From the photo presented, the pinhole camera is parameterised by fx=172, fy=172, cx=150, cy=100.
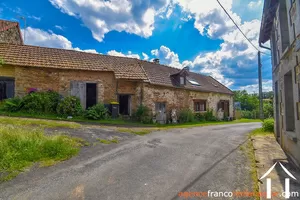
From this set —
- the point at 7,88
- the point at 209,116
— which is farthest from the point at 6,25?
the point at 209,116

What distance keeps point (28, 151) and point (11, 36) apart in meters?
16.7

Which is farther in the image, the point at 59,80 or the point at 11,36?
the point at 11,36

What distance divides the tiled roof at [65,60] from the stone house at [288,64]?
31.2ft

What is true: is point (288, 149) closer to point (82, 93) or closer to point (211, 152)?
point (211, 152)

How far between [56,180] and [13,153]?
176cm

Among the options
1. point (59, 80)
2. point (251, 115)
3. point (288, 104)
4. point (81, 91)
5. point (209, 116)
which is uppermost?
point (59, 80)

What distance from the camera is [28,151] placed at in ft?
15.7

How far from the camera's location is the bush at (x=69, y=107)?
12.2 metres

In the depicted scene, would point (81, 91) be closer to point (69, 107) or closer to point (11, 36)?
point (69, 107)

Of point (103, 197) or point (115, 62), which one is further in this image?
point (115, 62)

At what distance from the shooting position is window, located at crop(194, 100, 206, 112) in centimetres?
1895

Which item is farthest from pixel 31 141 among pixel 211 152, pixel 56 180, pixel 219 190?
pixel 211 152

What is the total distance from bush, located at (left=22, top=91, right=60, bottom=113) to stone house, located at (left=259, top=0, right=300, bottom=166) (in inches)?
518

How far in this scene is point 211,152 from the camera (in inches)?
246
